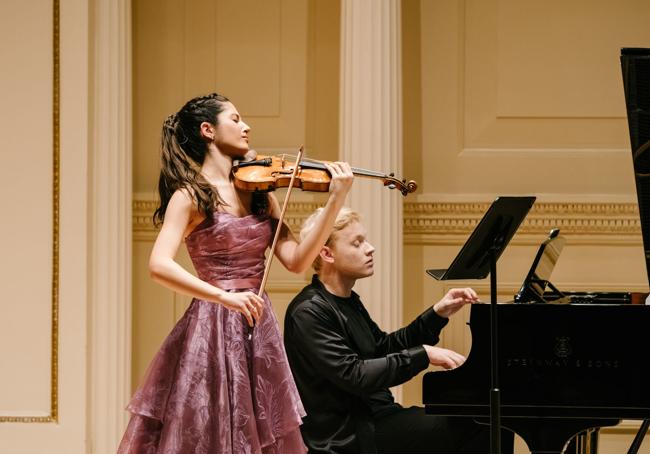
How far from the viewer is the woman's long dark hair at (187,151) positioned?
2492 millimetres

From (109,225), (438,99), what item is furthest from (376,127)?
(109,225)

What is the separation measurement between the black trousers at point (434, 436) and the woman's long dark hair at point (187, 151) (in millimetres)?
843

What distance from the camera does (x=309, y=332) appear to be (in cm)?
279

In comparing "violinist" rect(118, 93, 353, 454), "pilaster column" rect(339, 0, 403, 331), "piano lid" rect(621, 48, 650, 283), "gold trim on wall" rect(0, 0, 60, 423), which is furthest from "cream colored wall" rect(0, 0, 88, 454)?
"piano lid" rect(621, 48, 650, 283)

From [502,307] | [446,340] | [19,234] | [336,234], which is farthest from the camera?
[446,340]

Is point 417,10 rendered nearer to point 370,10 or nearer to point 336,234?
point 370,10

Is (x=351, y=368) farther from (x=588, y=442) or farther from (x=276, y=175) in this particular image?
(x=588, y=442)

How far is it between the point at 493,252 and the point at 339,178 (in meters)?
0.56

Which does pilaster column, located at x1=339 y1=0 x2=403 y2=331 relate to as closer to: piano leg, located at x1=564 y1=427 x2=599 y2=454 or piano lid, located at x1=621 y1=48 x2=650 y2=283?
piano leg, located at x1=564 y1=427 x2=599 y2=454

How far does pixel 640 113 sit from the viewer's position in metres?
2.54

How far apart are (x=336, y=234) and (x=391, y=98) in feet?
4.09

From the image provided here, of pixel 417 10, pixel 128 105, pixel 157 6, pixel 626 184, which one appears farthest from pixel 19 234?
pixel 626 184

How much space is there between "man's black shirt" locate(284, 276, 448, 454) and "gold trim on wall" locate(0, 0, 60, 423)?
4.57 ft

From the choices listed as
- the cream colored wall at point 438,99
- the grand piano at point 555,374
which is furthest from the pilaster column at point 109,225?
the grand piano at point 555,374
